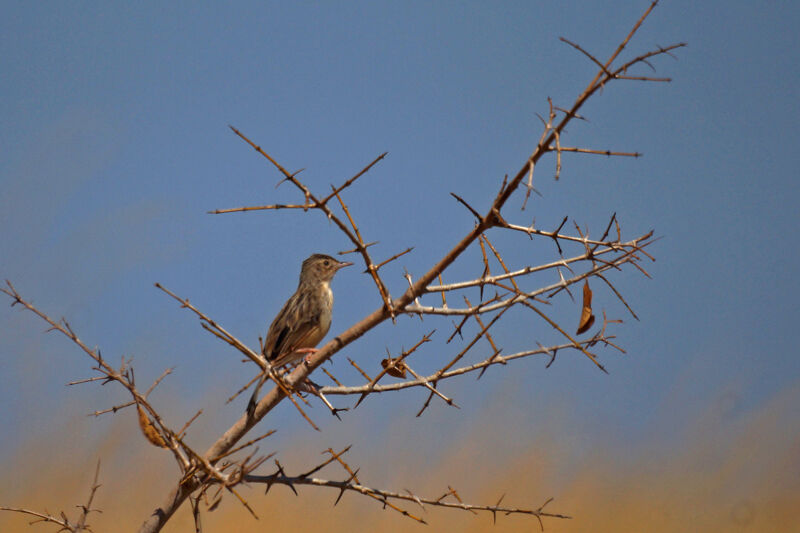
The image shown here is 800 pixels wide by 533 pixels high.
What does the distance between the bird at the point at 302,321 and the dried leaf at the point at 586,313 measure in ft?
7.21

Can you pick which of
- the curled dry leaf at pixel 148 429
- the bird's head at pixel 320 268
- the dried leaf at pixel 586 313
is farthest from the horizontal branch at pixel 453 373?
the bird's head at pixel 320 268

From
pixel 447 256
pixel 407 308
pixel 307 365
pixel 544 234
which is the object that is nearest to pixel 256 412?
pixel 307 365

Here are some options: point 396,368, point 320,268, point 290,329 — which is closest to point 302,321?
point 290,329

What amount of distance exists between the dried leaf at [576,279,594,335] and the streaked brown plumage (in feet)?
7.31

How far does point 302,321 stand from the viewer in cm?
627

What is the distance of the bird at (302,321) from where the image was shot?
586 cm

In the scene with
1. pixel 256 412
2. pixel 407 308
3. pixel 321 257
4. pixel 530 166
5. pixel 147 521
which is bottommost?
pixel 147 521

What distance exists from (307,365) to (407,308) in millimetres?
735

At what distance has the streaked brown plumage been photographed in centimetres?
590

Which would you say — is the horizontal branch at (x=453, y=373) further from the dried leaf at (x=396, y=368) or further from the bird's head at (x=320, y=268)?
the bird's head at (x=320, y=268)

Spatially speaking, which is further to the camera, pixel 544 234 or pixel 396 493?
pixel 396 493

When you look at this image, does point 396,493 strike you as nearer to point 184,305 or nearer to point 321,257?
point 184,305

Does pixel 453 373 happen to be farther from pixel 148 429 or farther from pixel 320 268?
pixel 320 268

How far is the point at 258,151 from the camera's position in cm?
347
